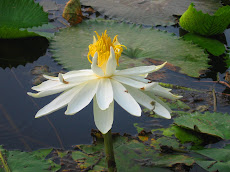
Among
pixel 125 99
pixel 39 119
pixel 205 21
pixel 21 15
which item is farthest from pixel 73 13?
pixel 125 99

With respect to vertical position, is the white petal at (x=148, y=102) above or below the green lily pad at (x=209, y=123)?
above

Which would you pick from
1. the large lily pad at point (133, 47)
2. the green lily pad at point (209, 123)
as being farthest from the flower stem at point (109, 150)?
the large lily pad at point (133, 47)

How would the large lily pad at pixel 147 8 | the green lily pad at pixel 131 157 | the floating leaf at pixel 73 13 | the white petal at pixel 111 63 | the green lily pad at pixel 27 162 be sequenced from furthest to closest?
the large lily pad at pixel 147 8
the floating leaf at pixel 73 13
the green lily pad at pixel 131 157
the green lily pad at pixel 27 162
the white petal at pixel 111 63

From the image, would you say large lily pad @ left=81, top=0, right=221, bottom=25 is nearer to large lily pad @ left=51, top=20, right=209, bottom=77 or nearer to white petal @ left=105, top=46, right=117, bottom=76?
large lily pad @ left=51, top=20, right=209, bottom=77

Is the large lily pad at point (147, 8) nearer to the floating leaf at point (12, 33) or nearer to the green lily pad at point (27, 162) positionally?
the floating leaf at point (12, 33)

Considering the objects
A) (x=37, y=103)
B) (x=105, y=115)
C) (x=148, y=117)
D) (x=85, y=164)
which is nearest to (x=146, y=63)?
(x=148, y=117)

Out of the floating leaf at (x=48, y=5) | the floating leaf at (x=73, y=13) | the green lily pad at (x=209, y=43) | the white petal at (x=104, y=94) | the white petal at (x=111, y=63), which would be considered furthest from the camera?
the floating leaf at (x=48, y=5)
